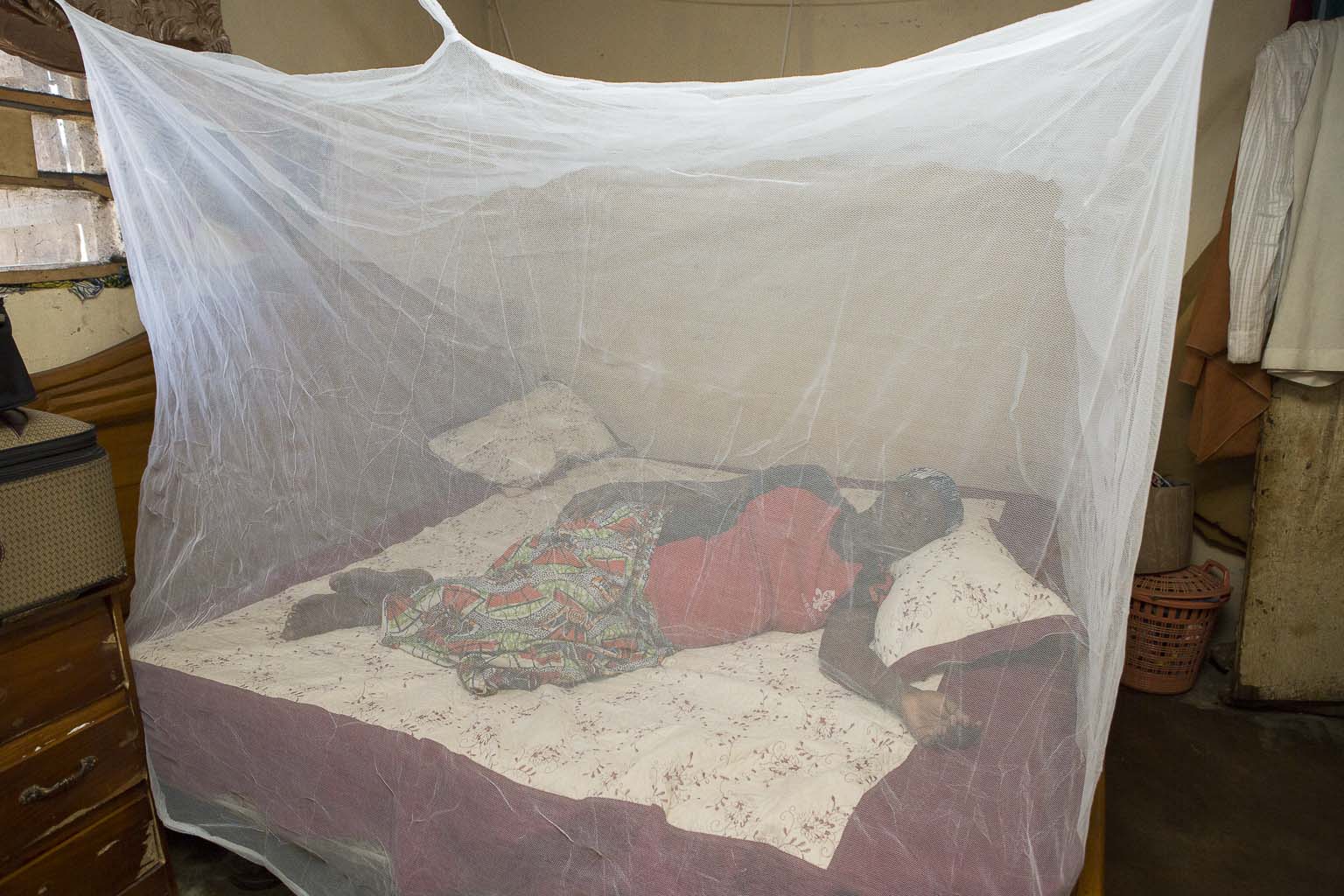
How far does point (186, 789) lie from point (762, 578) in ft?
3.96

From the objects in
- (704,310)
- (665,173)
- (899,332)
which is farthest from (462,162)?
(899,332)

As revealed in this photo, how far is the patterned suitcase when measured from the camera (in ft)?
4.69

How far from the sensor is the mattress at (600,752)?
1280 millimetres

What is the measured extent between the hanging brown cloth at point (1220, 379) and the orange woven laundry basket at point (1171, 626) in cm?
39

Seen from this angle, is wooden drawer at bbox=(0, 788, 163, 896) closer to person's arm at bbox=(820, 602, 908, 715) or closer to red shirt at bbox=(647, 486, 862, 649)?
red shirt at bbox=(647, 486, 862, 649)

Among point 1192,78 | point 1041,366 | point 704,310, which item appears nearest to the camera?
point 1192,78

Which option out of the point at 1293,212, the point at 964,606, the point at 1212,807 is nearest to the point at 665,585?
the point at 964,606

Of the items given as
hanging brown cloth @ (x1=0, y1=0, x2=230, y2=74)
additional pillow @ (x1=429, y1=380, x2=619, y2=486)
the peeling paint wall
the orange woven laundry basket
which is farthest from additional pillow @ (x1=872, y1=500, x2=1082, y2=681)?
hanging brown cloth @ (x1=0, y1=0, x2=230, y2=74)

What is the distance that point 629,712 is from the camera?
1.55 m

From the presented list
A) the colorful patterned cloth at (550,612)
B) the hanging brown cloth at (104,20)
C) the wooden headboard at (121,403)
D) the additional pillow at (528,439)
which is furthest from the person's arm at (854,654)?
the hanging brown cloth at (104,20)

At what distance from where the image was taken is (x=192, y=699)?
5.64 ft

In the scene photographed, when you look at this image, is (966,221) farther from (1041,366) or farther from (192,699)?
(192,699)

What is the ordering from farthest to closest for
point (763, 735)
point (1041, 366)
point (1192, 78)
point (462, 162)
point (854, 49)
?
1. point (854, 49)
2. point (462, 162)
3. point (763, 735)
4. point (1041, 366)
5. point (1192, 78)

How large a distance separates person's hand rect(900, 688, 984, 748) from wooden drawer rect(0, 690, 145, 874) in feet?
4.61
